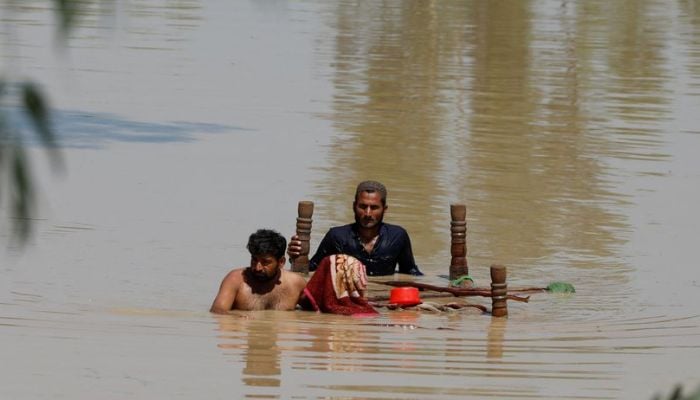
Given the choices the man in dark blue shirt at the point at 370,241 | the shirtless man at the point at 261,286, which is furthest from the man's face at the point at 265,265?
the man in dark blue shirt at the point at 370,241

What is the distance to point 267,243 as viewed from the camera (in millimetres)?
10562

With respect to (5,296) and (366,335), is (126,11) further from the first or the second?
(5,296)

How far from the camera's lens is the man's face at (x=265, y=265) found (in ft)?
34.9

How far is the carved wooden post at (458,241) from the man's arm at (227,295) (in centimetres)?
209

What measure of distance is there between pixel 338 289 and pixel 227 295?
26.5 inches

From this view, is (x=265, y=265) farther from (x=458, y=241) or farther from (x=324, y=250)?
(x=458, y=241)

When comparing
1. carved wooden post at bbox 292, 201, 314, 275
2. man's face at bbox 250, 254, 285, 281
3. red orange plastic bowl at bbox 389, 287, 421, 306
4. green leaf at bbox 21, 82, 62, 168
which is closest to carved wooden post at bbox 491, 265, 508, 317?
red orange plastic bowl at bbox 389, 287, 421, 306

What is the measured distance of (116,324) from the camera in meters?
10.4

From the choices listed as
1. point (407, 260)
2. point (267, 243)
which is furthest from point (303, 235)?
point (267, 243)

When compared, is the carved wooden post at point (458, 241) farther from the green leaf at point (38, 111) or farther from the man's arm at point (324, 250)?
the green leaf at point (38, 111)

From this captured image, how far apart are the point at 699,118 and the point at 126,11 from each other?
60.5 ft

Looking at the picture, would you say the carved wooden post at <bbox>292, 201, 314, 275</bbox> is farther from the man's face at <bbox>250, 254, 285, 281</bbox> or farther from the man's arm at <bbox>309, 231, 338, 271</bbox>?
the man's face at <bbox>250, 254, 285, 281</bbox>

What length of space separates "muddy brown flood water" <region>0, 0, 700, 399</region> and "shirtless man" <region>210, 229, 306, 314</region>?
0.56ft

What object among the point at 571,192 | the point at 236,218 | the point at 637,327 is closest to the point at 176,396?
the point at 637,327
